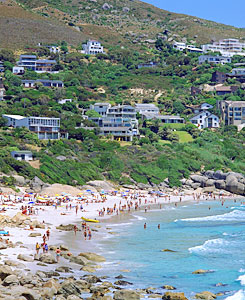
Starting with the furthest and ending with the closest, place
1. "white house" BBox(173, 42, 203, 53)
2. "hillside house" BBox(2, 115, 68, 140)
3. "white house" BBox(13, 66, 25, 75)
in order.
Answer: "white house" BBox(173, 42, 203, 53)
"white house" BBox(13, 66, 25, 75)
"hillside house" BBox(2, 115, 68, 140)

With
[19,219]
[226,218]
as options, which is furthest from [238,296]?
[226,218]

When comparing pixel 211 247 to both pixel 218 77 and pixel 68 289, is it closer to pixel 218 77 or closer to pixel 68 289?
pixel 68 289

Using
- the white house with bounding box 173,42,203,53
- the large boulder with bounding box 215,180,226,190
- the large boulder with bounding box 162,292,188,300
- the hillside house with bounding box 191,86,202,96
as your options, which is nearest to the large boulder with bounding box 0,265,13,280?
the large boulder with bounding box 162,292,188,300

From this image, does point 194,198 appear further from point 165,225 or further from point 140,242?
point 140,242

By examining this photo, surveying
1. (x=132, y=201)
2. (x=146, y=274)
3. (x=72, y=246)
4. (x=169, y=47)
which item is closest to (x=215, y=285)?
(x=146, y=274)

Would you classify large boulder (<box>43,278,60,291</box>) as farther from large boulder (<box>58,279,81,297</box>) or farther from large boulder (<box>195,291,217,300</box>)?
large boulder (<box>195,291,217,300</box>)
